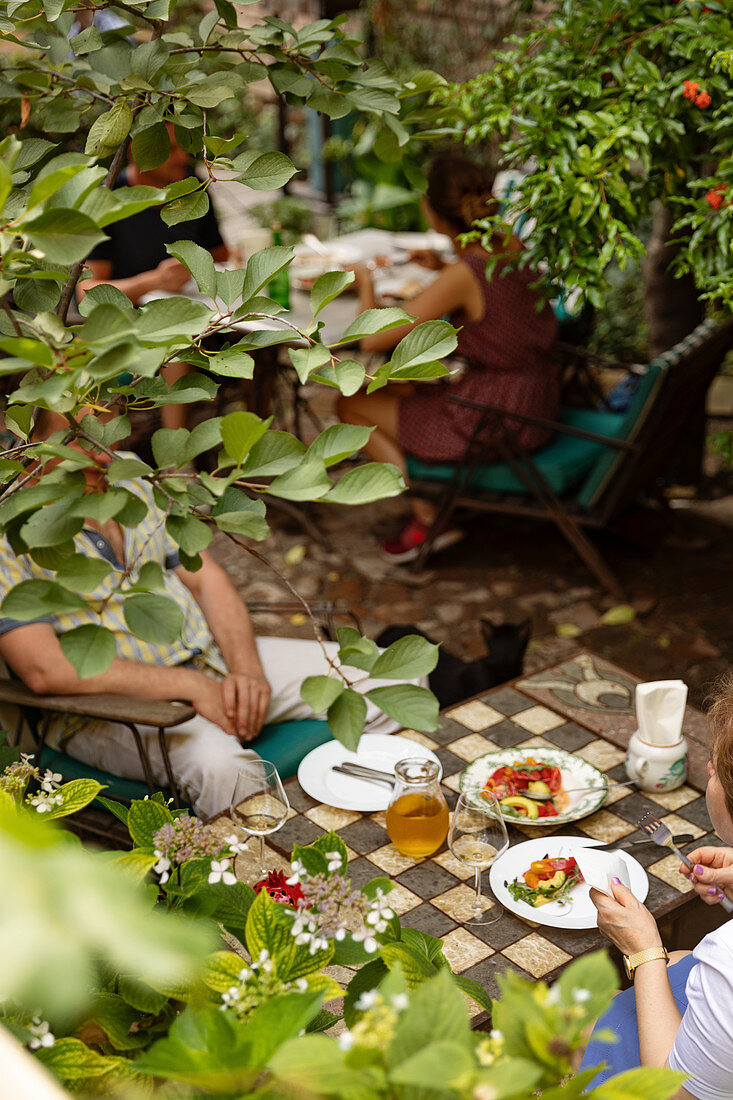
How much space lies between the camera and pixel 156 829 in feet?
3.65

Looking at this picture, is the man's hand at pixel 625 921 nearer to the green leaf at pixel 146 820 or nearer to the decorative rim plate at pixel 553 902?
the decorative rim plate at pixel 553 902

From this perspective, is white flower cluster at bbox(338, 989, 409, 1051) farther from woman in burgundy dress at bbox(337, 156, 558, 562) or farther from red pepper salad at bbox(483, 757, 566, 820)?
woman in burgundy dress at bbox(337, 156, 558, 562)

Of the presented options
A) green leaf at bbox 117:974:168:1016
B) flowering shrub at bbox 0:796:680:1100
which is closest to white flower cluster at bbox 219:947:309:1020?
flowering shrub at bbox 0:796:680:1100

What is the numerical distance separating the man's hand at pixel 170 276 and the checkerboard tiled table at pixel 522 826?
93.3 inches

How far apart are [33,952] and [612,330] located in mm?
5943

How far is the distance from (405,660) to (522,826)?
1.12 meters

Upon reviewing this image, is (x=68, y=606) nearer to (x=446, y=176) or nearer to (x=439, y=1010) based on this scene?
(x=439, y=1010)

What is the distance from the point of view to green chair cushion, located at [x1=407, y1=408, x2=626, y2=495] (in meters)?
3.97

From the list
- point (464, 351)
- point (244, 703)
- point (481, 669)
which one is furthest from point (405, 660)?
point (464, 351)

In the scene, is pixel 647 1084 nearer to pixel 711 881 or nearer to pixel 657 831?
pixel 711 881

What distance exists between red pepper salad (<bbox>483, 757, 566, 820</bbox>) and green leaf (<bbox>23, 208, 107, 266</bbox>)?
1.38 m

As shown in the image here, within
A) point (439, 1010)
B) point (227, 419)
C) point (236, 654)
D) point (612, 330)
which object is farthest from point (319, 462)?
point (612, 330)

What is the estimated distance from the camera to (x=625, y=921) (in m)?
1.50

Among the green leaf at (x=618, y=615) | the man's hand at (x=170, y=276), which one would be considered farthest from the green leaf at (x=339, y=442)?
the man's hand at (x=170, y=276)
